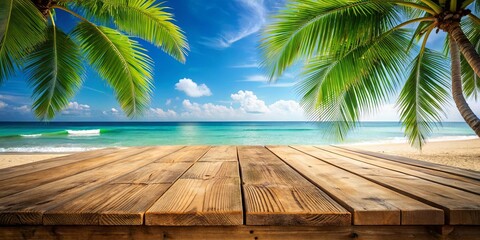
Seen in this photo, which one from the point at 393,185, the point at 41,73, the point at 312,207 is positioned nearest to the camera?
the point at 312,207

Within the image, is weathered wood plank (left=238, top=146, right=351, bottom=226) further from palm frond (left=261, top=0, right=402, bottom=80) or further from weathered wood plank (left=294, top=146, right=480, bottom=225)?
palm frond (left=261, top=0, right=402, bottom=80)

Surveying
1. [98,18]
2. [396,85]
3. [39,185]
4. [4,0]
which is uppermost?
[98,18]

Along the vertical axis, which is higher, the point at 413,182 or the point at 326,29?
the point at 326,29

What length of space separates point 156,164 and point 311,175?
100cm

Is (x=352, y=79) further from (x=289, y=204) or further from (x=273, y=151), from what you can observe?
(x=289, y=204)

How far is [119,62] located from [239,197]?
4.47 metres

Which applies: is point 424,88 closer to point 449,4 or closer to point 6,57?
point 449,4

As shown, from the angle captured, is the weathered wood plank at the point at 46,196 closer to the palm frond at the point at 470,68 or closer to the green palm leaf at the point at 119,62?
the green palm leaf at the point at 119,62

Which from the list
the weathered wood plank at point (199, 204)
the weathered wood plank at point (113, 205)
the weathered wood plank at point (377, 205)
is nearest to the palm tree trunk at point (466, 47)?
the weathered wood plank at point (377, 205)

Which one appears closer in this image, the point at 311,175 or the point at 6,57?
the point at 311,175

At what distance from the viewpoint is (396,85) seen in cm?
351

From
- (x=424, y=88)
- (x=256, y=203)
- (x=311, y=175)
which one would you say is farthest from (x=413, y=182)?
(x=424, y=88)

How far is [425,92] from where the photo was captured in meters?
3.93

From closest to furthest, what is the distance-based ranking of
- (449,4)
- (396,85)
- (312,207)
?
(312,207), (449,4), (396,85)
